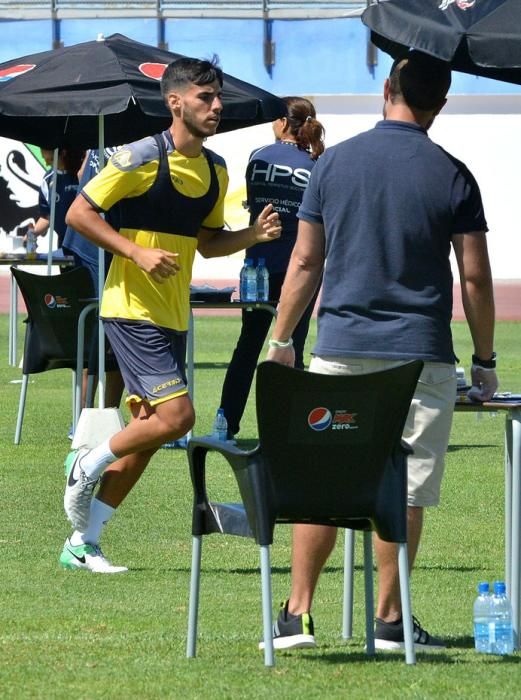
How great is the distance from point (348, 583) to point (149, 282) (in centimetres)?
189

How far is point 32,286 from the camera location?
1063cm

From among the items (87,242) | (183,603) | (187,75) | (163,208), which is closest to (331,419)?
(183,603)

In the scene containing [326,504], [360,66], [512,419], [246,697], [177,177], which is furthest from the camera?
[360,66]

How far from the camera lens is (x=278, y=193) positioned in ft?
34.2

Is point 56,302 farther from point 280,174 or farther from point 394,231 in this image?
point 394,231

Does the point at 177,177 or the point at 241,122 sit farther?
the point at 241,122

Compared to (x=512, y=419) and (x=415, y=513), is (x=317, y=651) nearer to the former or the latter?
(x=415, y=513)

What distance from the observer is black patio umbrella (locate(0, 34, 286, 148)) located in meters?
9.25

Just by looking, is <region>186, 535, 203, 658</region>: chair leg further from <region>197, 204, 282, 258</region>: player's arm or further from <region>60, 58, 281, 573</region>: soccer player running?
<region>197, 204, 282, 258</region>: player's arm

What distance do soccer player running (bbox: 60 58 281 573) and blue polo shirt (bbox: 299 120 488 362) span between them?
1357 millimetres

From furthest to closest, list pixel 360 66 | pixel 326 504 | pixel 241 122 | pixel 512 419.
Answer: pixel 360 66, pixel 241 122, pixel 512 419, pixel 326 504

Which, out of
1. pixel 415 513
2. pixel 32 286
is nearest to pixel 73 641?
pixel 415 513

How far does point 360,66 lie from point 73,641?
3420 centimetres

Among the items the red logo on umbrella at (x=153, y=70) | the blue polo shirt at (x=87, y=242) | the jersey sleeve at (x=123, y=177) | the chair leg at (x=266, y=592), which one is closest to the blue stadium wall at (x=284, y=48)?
the blue polo shirt at (x=87, y=242)
